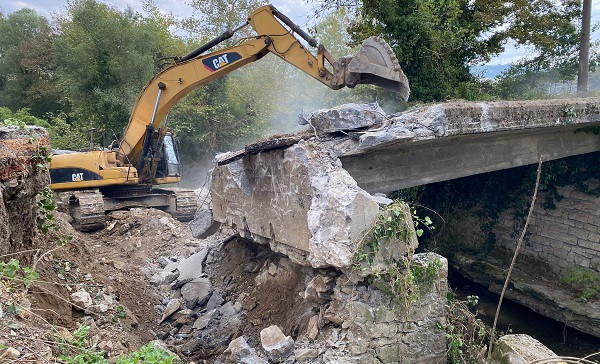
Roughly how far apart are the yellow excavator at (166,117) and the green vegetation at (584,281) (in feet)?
16.7

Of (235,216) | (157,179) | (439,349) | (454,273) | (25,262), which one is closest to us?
(25,262)

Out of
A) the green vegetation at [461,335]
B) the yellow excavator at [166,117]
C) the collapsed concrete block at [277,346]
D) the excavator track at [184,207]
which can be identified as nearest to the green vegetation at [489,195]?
the yellow excavator at [166,117]

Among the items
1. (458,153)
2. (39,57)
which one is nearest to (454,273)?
(458,153)

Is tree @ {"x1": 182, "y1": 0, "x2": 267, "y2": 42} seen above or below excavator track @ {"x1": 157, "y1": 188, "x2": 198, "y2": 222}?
above

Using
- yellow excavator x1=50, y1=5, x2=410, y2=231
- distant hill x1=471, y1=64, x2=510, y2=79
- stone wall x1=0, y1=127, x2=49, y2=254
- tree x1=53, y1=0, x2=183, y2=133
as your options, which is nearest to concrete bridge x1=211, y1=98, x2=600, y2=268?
yellow excavator x1=50, y1=5, x2=410, y2=231

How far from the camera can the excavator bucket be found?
208 inches

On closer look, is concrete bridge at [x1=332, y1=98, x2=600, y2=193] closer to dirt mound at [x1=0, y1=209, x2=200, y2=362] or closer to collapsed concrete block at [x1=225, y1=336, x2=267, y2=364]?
collapsed concrete block at [x1=225, y1=336, x2=267, y2=364]

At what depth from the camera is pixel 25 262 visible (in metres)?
3.92

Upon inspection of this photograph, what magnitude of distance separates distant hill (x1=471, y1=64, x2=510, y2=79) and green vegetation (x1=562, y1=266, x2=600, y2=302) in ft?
19.5

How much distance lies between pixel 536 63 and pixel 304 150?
11.5m

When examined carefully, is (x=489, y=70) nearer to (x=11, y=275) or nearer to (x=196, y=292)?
(x=196, y=292)

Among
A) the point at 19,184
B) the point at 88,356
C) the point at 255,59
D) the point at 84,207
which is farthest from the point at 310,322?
the point at 84,207

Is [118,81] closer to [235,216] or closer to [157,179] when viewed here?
[157,179]

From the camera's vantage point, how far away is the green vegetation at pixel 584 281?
7.58 m
